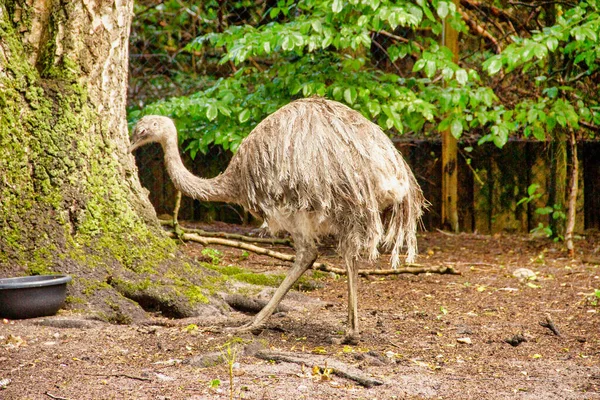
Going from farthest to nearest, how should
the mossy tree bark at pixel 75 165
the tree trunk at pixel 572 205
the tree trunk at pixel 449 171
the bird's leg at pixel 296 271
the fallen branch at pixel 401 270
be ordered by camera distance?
the tree trunk at pixel 449 171, the tree trunk at pixel 572 205, the fallen branch at pixel 401 270, the mossy tree bark at pixel 75 165, the bird's leg at pixel 296 271

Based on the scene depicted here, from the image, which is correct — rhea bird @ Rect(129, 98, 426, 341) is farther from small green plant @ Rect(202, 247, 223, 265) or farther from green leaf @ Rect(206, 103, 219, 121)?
small green plant @ Rect(202, 247, 223, 265)

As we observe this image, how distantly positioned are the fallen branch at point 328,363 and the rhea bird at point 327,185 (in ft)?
1.78

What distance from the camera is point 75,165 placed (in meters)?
4.82

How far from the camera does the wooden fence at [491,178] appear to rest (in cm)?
914

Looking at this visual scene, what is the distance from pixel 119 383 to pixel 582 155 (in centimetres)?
698

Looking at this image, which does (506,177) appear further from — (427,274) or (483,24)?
(427,274)

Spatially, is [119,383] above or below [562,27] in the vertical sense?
below

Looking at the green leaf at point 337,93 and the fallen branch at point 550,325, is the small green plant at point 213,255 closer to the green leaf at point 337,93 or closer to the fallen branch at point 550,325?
the green leaf at point 337,93

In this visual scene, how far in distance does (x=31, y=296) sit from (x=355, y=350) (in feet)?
5.65

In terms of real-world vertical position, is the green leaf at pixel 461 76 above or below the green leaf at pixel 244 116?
above

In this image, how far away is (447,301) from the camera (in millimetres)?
5672

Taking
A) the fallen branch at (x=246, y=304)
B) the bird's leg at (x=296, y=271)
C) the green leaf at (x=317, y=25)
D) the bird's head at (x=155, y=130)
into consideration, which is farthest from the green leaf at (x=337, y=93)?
the bird's leg at (x=296, y=271)

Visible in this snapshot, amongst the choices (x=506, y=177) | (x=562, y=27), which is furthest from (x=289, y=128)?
(x=506, y=177)

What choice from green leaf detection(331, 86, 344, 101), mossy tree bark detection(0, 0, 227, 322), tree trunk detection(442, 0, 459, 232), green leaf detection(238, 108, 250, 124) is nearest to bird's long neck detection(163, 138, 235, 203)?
mossy tree bark detection(0, 0, 227, 322)
